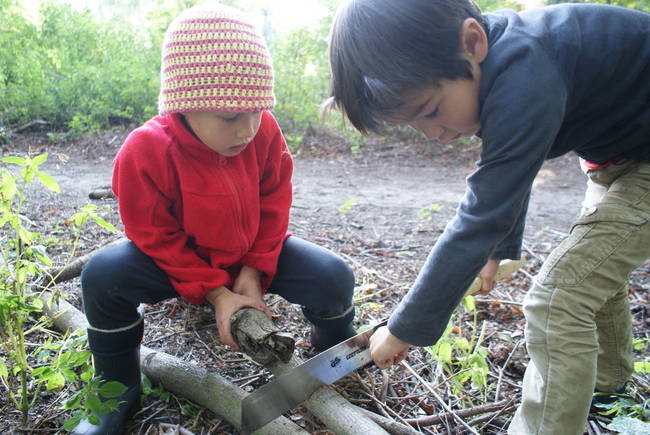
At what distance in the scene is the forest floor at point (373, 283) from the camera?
6.02 feet

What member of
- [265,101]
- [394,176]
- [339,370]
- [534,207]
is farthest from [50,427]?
[394,176]

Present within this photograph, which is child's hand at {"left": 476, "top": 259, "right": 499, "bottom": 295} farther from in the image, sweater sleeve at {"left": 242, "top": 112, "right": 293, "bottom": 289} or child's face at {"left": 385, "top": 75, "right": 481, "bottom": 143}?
sweater sleeve at {"left": 242, "top": 112, "right": 293, "bottom": 289}

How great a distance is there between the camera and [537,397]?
1.62m

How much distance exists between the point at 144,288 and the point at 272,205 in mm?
601

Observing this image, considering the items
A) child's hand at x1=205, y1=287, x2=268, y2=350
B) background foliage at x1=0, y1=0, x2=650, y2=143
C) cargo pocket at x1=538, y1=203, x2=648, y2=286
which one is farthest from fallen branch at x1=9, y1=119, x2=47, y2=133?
cargo pocket at x1=538, y1=203, x2=648, y2=286

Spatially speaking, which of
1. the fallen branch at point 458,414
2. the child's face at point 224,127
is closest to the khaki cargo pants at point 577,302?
the fallen branch at point 458,414

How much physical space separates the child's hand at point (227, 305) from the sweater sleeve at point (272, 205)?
17cm

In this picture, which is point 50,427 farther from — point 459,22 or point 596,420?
point 596,420

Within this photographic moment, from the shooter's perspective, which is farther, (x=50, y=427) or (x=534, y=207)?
(x=534, y=207)

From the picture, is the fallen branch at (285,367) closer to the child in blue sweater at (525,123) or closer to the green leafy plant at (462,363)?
the child in blue sweater at (525,123)

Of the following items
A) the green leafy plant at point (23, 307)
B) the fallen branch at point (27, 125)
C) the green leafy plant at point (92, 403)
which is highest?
the green leafy plant at point (23, 307)

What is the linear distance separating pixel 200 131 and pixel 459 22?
94cm

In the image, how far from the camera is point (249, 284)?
1955 mm

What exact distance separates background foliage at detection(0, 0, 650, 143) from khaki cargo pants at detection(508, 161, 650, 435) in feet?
20.1
